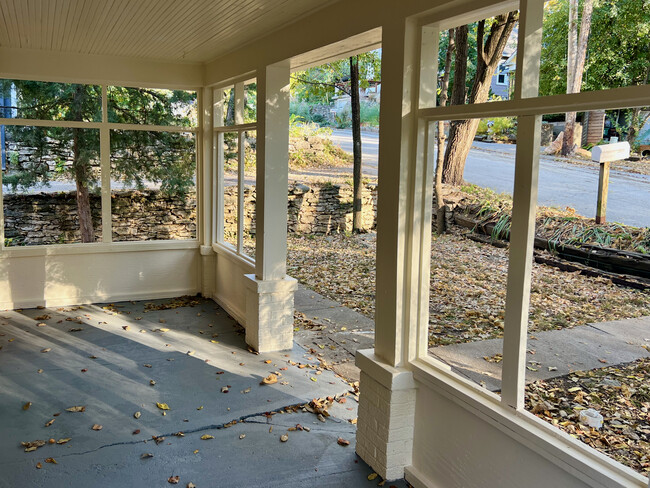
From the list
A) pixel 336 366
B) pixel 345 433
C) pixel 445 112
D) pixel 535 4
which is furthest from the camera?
pixel 336 366

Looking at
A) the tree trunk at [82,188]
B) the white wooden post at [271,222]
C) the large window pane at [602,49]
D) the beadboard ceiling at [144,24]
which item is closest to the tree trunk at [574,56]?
the large window pane at [602,49]

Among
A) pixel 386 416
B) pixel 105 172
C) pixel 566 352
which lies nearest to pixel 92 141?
pixel 105 172

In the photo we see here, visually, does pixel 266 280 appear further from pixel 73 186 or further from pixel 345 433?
pixel 73 186

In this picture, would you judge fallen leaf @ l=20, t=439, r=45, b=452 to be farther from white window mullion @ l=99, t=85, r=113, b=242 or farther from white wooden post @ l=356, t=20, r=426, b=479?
white window mullion @ l=99, t=85, r=113, b=242

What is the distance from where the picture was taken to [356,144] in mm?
12453

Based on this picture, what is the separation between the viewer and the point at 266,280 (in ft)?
19.4

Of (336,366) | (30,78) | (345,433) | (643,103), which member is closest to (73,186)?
(30,78)

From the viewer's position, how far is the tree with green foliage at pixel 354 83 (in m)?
12.2

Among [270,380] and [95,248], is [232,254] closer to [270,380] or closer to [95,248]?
[95,248]

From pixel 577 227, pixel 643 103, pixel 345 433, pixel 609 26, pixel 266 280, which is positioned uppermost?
pixel 609 26

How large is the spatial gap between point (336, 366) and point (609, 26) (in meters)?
3.79

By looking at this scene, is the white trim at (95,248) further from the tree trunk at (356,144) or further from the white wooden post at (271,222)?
the tree trunk at (356,144)

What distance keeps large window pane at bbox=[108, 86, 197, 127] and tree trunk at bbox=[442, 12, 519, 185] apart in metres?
3.74

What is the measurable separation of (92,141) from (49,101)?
68cm
